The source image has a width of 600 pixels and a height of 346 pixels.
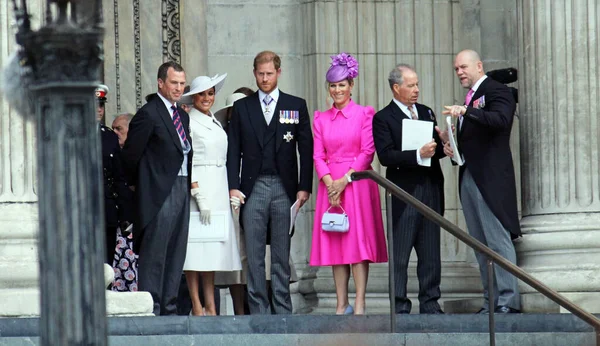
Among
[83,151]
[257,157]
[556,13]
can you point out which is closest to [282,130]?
[257,157]

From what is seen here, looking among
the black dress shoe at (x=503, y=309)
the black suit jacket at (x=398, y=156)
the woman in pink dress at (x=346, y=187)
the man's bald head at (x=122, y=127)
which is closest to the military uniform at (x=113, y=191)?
the man's bald head at (x=122, y=127)

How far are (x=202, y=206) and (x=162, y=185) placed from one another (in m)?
0.44

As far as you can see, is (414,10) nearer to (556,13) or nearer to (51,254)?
(556,13)

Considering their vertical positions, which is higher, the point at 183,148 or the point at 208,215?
the point at 183,148

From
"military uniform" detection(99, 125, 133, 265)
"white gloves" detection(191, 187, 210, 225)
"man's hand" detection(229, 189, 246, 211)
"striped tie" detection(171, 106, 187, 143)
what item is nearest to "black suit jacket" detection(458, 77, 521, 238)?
"man's hand" detection(229, 189, 246, 211)

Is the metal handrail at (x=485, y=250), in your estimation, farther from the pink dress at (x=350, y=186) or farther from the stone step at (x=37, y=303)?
the stone step at (x=37, y=303)

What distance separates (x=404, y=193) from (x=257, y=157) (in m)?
1.41

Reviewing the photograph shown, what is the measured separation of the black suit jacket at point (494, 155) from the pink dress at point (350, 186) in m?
0.72

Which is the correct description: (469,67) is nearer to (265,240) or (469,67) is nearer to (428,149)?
(428,149)

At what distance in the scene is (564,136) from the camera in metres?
12.0

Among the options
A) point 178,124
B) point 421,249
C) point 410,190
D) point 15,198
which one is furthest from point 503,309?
point 15,198

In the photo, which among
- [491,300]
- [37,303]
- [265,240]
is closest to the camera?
[37,303]

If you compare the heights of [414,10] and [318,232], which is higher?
[414,10]

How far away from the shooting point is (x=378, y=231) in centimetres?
1170
